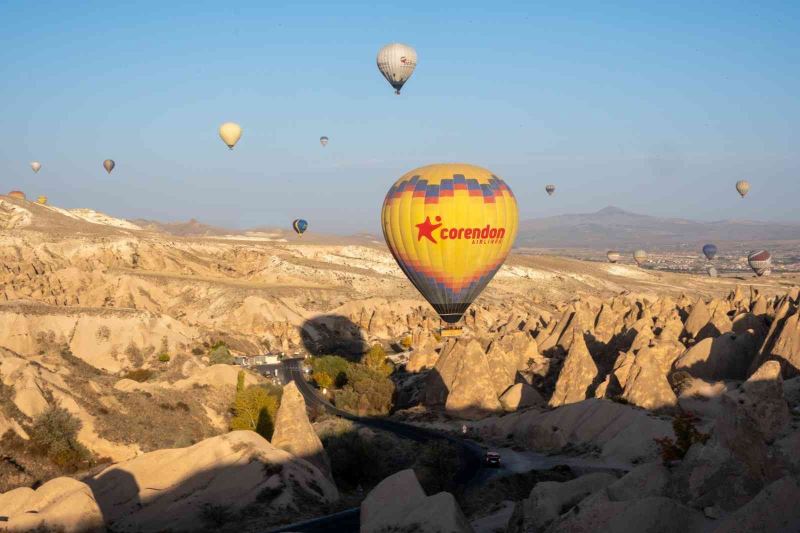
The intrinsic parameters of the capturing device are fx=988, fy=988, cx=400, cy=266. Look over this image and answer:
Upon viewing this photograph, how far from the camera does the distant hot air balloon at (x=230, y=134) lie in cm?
10425

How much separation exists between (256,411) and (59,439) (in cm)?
1025

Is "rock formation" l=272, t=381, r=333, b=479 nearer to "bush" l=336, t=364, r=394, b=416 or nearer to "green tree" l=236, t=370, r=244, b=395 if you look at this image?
"green tree" l=236, t=370, r=244, b=395

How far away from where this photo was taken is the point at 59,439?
41.8m

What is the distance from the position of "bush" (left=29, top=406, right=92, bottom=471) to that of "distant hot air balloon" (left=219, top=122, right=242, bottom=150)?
6414 cm

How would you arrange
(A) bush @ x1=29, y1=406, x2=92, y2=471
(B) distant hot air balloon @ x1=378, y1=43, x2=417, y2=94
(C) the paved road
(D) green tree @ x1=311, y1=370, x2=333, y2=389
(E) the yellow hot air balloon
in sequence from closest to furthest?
(C) the paved road < (A) bush @ x1=29, y1=406, x2=92, y2=471 < (E) the yellow hot air balloon < (D) green tree @ x1=311, y1=370, x2=333, y2=389 < (B) distant hot air balloon @ x1=378, y1=43, x2=417, y2=94

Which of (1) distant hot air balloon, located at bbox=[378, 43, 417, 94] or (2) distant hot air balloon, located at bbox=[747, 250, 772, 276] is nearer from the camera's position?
Result: (1) distant hot air balloon, located at bbox=[378, 43, 417, 94]

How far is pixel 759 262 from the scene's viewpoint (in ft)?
552

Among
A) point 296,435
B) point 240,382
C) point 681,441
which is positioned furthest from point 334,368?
point 681,441

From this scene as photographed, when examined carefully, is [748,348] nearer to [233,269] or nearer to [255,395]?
[255,395]

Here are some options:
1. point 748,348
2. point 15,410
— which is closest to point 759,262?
point 748,348

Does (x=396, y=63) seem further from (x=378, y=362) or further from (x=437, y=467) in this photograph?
(x=437, y=467)

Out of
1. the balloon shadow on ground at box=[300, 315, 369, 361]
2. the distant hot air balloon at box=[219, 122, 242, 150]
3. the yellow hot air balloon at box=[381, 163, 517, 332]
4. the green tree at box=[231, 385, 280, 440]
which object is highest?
the distant hot air balloon at box=[219, 122, 242, 150]

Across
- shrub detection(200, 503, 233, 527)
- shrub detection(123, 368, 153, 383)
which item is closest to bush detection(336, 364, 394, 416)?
shrub detection(123, 368, 153, 383)

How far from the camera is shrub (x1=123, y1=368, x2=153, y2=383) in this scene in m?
60.3
